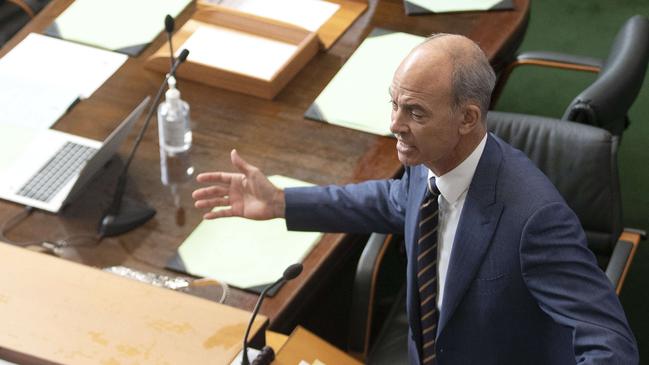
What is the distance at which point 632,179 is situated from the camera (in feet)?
13.0

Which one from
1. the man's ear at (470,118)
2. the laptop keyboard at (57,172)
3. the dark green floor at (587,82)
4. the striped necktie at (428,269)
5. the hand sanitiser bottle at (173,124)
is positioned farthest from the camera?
the dark green floor at (587,82)

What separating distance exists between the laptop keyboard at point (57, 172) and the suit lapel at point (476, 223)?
3.61 feet

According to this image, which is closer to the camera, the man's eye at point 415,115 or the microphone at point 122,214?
the man's eye at point 415,115

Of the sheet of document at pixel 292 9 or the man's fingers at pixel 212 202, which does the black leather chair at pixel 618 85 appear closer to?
the sheet of document at pixel 292 9

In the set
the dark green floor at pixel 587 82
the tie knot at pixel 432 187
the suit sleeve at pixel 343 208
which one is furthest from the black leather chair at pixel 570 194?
the dark green floor at pixel 587 82

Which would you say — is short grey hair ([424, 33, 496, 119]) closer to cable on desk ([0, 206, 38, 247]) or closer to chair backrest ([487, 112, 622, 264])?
chair backrest ([487, 112, 622, 264])

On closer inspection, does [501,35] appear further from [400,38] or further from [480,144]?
[480,144]

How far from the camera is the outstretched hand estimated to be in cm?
234

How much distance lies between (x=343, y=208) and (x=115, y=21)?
4.30 ft

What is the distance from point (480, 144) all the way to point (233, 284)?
2.24ft

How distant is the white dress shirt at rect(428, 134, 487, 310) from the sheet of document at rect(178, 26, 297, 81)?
0.95 meters

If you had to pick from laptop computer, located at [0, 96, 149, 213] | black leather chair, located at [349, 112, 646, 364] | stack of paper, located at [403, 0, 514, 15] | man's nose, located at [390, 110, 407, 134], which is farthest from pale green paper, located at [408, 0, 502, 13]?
man's nose, located at [390, 110, 407, 134]

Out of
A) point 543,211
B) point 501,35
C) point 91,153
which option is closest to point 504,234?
point 543,211

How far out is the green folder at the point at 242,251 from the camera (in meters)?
2.41
